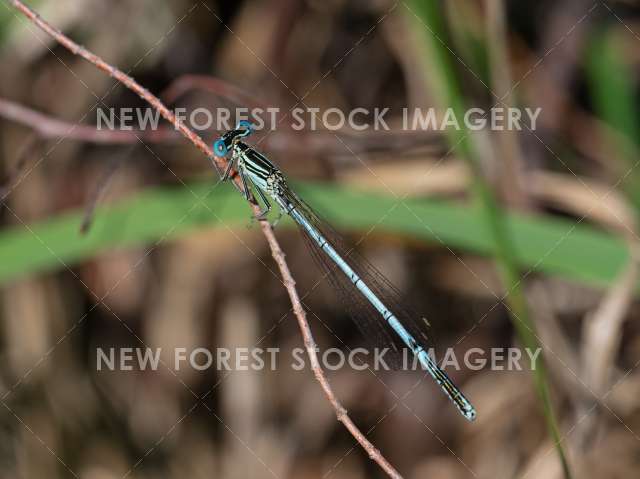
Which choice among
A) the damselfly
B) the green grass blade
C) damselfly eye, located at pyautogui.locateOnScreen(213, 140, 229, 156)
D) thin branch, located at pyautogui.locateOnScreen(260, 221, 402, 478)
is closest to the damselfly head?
damselfly eye, located at pyautogui.locateOnScreen(213, 140, 229, 156)

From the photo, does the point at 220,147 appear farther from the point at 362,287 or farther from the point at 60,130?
the point at 362,287

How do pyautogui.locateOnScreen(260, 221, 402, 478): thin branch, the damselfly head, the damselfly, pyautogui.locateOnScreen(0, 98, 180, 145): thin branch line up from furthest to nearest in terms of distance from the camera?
the damselfly < the damselfly head < pyautogui.locateOnScreen(0, 98, 180, 145): thin branch < pyautogui.locateOnScreen(260, 221, 402, 478): thin branch

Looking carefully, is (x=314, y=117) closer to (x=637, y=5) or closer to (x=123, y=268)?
(x=123, y=268)

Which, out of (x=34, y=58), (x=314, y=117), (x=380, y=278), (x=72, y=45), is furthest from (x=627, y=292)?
(x=34, y=58)

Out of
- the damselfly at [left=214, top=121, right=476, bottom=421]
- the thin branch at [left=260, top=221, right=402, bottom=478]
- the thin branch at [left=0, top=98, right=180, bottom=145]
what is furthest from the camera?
the damselfly at [left=214, top=121, right=476, bottom=421]

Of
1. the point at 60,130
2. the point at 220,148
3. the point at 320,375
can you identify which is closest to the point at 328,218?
the point at 220,148

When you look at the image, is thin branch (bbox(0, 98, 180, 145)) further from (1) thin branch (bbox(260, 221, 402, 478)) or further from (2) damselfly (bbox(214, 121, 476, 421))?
(1) thin branch (bbox(260, 221, 402, 478))
